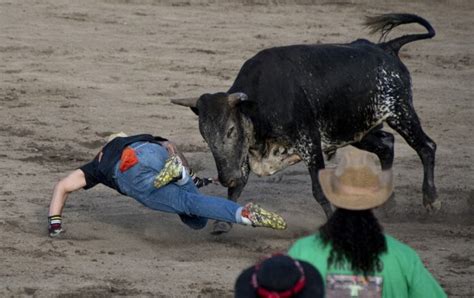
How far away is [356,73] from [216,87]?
4.86m

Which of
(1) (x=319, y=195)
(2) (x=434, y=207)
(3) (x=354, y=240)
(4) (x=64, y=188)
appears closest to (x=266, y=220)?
(1) (x=319, y=195)

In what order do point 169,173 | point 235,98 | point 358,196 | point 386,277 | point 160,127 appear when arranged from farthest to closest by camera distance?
point 160,127, point 235,98, point 169,173, point 386,277, point 358,196

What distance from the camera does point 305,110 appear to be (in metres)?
10.6

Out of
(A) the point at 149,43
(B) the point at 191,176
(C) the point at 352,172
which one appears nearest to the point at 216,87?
(A) the point at 149,43

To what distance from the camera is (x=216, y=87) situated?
52.1 ft

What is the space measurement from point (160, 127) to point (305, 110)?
3901 millimetres

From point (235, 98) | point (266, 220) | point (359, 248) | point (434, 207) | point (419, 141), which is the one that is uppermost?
point (359, 248)

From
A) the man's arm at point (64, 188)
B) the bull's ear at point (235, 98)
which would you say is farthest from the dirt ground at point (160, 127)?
the bull's ear at point (235, 98)

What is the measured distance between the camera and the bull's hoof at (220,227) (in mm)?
10359

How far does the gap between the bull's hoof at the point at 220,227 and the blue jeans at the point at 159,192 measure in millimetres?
515

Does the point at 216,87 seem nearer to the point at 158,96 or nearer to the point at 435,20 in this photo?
the point at 158,96

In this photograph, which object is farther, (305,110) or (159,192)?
(305,110)

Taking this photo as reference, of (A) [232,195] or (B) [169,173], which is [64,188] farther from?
(A) [232,195]

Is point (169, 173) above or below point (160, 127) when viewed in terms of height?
above
